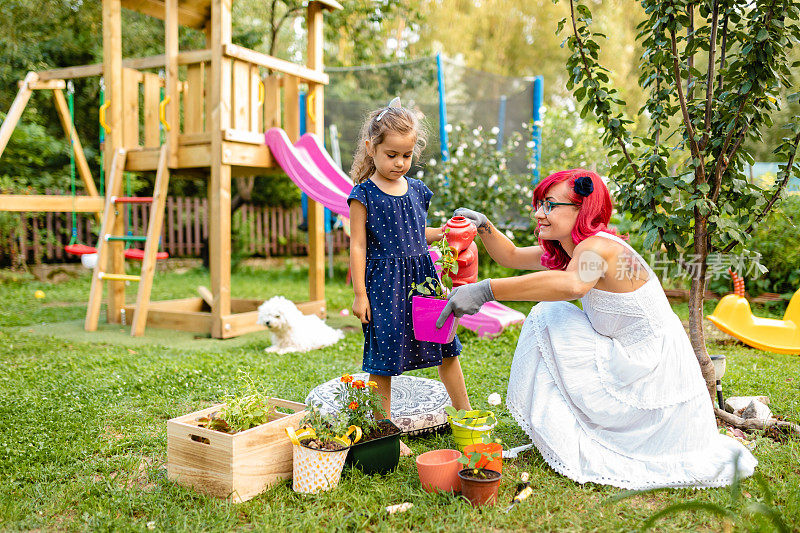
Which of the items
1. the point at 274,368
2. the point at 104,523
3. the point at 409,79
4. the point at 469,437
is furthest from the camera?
the point at 409,79

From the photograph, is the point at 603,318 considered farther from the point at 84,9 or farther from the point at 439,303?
the point at 84,9

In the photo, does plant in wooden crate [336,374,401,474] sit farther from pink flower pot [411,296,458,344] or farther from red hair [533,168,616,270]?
red hair [533,168,616,270]

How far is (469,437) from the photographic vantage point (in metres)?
2.50

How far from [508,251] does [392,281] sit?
1.94 feet

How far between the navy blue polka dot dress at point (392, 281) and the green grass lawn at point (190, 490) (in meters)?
0.44

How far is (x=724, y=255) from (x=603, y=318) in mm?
969

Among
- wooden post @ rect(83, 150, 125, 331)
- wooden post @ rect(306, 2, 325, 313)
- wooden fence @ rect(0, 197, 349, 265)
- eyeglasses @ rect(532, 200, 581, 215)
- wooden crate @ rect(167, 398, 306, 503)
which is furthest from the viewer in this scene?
wooden fence @ rect(0, 197, 349, 265)

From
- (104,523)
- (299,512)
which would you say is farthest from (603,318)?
(104,523)

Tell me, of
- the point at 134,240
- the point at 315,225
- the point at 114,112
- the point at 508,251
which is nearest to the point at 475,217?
the point at 508,251

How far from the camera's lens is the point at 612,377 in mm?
2568

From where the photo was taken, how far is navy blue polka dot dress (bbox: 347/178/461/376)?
282cm

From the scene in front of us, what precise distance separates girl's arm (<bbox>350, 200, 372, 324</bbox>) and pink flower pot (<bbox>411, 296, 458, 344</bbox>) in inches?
11.9

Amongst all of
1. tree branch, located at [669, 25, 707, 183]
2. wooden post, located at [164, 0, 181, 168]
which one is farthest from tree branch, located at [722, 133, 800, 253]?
wooden post, located at [164, 0, 181, 168]

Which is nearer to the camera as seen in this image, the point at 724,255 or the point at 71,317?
the point at 724,255
